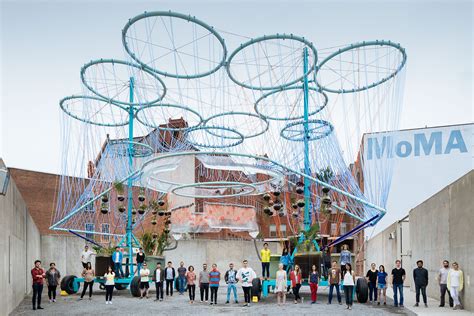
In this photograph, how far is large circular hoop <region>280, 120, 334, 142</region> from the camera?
A: 21109 millimetres

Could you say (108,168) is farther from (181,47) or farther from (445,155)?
(445,155)

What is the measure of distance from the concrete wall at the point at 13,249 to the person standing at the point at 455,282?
40.4 ft

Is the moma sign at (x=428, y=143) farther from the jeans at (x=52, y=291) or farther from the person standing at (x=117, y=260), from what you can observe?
the jeans at (x=52, y=291)

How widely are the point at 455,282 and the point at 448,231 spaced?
8.34 ft

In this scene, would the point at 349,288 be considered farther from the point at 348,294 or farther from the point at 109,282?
the point at 109,282

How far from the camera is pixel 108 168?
2573 cm

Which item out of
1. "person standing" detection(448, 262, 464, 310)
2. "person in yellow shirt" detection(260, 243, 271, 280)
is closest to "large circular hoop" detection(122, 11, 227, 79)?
"person in yellow shirt" detection(260, 243, 271, 280)

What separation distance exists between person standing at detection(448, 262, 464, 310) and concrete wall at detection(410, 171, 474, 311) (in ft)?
0.49

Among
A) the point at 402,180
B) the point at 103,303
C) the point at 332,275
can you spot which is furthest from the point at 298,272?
the point at 402,180

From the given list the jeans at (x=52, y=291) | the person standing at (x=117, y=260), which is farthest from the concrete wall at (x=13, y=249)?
the person standing at (x=117, y=260)

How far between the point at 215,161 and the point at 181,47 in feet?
28.5

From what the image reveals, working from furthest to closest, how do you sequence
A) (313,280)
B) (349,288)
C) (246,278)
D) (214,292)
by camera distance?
(214,292) → (313,280) → (246,278) → (349,288)

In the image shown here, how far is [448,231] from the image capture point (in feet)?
58.4

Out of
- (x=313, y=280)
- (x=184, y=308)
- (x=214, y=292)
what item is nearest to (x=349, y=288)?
(x=313, y=280)
